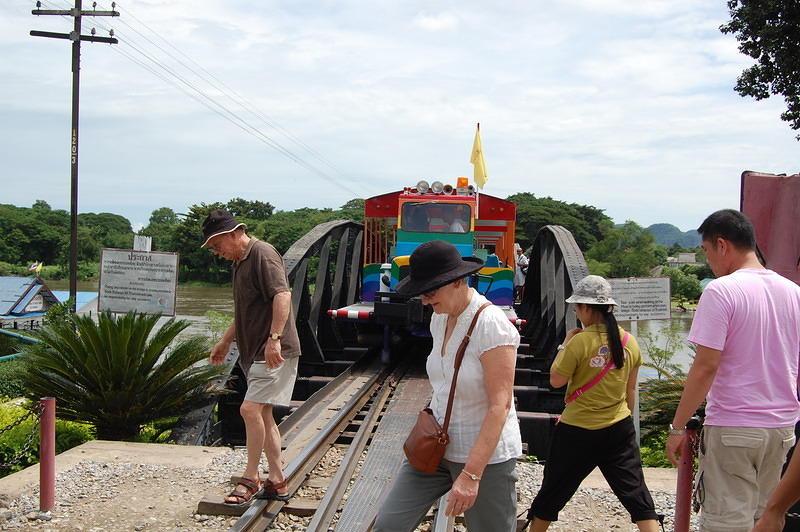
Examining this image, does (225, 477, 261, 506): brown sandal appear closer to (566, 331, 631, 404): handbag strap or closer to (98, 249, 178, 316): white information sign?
(566, 331, 631, 404): handbag strap

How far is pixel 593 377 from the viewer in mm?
3781

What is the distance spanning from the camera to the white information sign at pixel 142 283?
26.5 ft

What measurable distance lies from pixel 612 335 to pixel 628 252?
40510mm

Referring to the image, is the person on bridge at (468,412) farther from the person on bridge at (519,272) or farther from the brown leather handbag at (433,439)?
the person on bridge at (519,272)

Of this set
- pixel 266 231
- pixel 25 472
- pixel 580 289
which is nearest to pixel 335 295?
pixel 25 472

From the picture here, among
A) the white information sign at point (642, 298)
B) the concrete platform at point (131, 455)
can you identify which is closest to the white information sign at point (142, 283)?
the concrete platform at point (131, 455)

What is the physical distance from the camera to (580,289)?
152 inches

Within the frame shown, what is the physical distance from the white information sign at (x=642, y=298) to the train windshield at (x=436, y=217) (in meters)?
5.08

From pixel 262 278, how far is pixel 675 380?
549cm

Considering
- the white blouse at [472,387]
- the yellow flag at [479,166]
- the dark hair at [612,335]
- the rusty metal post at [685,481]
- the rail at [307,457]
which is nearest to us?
the white blouse at [472,387]

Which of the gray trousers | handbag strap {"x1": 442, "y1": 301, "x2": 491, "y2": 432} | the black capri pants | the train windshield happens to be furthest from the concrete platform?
the train windshield

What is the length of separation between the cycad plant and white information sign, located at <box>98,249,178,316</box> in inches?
20.5

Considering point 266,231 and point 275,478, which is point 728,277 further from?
point 266,231

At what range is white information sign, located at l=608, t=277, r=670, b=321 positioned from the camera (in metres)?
7.22
